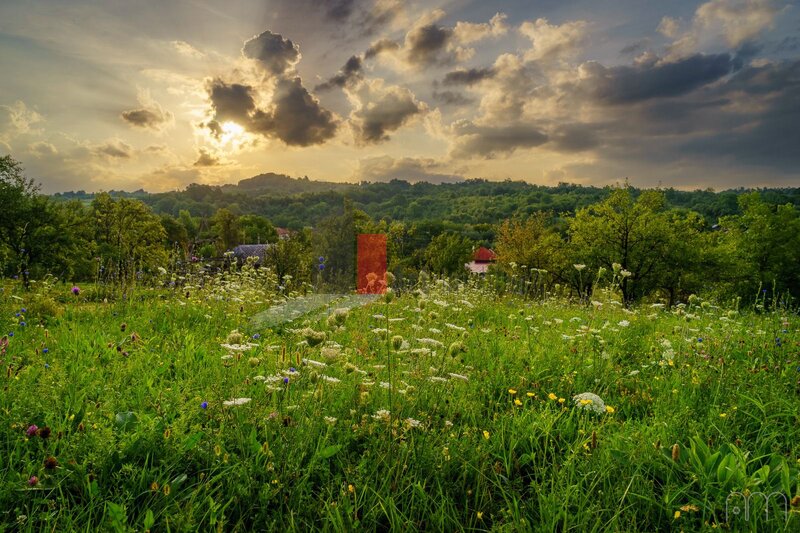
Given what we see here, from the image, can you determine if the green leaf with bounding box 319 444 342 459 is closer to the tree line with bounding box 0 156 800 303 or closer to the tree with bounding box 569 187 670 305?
the tree line with bounding box 0 156 800 303

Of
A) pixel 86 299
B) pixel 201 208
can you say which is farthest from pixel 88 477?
pixel 201 208

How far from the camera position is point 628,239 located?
32406 mm

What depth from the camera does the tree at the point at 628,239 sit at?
31719 mm

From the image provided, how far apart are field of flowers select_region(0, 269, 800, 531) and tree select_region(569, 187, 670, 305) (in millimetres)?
30166

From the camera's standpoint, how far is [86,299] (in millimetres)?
9898

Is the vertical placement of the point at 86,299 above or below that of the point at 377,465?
below

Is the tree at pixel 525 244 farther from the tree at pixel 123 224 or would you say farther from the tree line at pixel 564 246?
the tree at pixel 123 224

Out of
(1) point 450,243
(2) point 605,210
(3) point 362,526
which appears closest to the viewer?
(3) point 362,526

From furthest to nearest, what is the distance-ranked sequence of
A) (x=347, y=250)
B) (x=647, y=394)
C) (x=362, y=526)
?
1. (x=347, y=250)
2. (x=647, y=394)
3. (x=362, y=526)

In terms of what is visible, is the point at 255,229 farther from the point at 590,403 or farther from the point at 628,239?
the point at 590,403

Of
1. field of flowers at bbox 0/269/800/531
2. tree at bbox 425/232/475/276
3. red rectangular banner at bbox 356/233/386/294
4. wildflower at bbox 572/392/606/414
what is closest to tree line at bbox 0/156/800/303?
red rectangular banner at bbox 356/233/386/294

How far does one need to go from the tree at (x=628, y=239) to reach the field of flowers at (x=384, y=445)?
3017 centimetres

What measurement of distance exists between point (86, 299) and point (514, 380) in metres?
10.0

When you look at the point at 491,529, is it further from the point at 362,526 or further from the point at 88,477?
the point at 88,477
